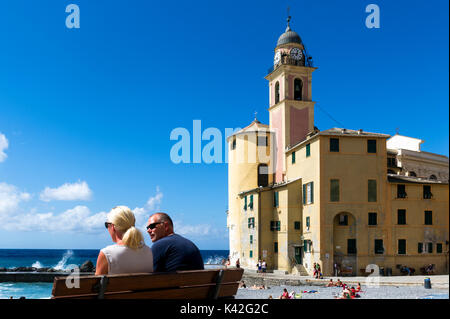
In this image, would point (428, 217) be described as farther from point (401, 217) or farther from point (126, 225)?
point (126, 225)

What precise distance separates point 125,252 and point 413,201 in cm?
4031

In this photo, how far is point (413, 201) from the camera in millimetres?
42656

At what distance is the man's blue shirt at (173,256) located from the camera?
22.8 feet

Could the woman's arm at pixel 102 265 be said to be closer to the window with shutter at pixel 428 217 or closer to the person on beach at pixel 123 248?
the person on beach at pixel 123 248

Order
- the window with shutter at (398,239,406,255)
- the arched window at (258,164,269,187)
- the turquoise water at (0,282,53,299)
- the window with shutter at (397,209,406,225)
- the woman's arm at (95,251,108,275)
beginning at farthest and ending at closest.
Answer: the arched window at (258,164,269,187) → the turquoise water at (0,282,53,299) → the window with shutter at (397,209,406,225) → the window with shutter at (398,239,406,255) → the woman's arm at (95,251,108,275)

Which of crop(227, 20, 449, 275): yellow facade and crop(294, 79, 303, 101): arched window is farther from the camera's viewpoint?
crop(294, 79, 303, 101): arched window

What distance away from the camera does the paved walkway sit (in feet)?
111

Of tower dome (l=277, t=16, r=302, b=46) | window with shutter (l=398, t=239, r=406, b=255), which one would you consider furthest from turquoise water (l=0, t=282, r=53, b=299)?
tower dome (l=277, t=16, r=302, b=46)

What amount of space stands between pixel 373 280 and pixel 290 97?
882 inches

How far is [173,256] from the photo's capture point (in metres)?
6.98

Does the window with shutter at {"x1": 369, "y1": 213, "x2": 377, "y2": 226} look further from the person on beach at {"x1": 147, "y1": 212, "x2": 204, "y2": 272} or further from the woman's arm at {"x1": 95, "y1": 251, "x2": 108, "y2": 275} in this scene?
the woman's arm at {"x1": 95, "y1": 251, "x2": 108, "y2": 275}

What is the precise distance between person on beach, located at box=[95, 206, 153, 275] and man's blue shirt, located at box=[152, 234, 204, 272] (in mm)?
784

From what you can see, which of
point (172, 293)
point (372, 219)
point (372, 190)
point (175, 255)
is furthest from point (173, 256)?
point (372, 190)
